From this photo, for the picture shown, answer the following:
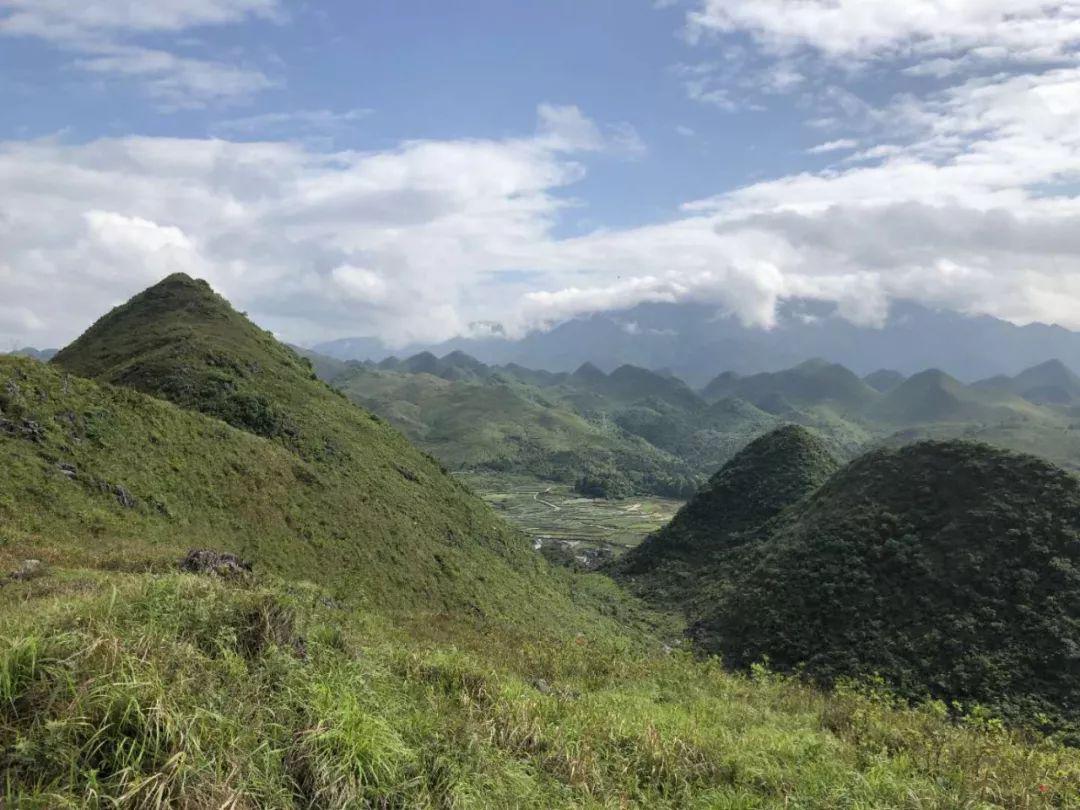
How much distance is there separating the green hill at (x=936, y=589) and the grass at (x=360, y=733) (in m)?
27.3

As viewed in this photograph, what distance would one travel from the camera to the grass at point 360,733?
7363 millimetres

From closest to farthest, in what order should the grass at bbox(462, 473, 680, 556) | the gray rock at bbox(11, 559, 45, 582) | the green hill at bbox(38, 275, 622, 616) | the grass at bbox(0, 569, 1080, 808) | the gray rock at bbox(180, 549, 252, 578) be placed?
the grass at bbox(0, 569, 1080, 808) → the gray rock at bbox(11, 559, 45, 582) → the gray rock at bbox(180, 549, 252, 578) → the green hill at bbox(38, 275, 622, 616) → the grass at bbox(462, 473, 680, 556)

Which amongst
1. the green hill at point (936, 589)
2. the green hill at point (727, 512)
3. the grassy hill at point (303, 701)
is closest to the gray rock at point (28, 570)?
the grassy hill at point (303, 701)

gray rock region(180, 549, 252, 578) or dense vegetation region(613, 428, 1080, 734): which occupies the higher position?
gray rock region(180, 549, 252, 578)

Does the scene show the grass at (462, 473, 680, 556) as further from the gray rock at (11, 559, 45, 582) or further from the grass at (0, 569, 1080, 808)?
the grass at (0, 569, 1080, 808)

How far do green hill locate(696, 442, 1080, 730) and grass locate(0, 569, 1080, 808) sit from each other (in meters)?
27.3

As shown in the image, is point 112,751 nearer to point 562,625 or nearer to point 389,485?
point 562,625

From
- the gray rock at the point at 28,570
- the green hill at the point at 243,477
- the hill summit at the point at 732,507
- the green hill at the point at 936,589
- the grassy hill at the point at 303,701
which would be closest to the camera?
the grassy hill at the point at 303,701

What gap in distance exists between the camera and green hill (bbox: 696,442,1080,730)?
39.9 metres

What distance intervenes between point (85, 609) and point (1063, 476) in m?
68.0

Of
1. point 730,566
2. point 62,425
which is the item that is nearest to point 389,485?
point 62,425

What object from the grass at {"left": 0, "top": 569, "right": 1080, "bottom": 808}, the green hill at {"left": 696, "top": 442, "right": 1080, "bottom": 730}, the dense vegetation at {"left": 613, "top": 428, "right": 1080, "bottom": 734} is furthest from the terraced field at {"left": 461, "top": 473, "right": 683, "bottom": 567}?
the grass at {"left": 0, "top": 569, "right": 1080, "bottom": 808}

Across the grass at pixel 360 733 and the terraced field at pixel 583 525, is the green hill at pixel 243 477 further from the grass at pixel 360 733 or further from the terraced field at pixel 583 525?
the terraced field at pixel 583 525

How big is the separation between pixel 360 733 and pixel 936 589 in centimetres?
5249
